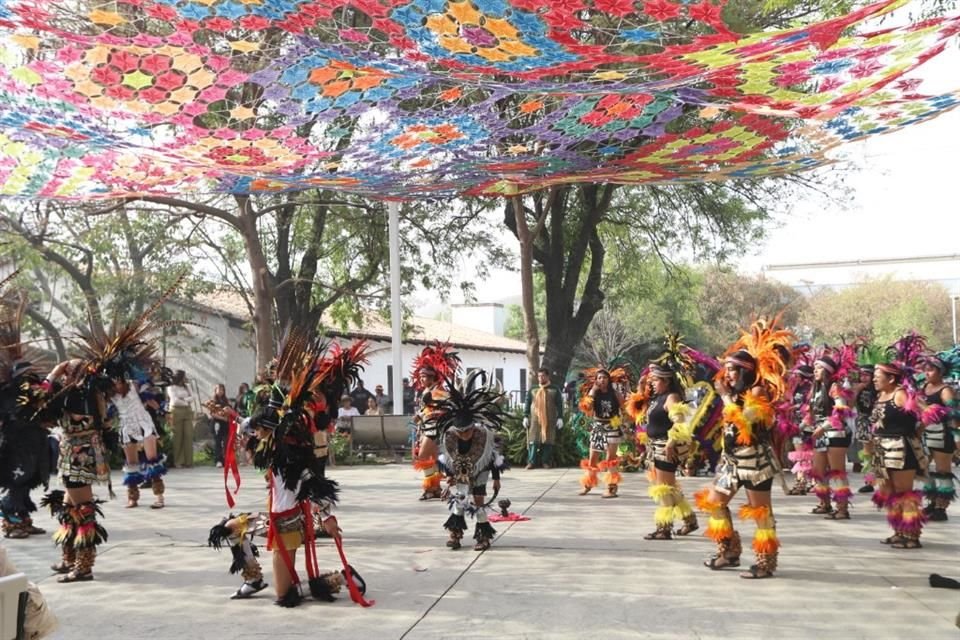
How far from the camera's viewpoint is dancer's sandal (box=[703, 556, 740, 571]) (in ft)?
24.4

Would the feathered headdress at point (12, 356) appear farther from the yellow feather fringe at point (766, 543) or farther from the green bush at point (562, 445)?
the green bush at point (562, 445)

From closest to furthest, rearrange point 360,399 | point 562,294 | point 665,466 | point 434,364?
point 665,466 → point 434,364 → point 562,294 → point 360,399

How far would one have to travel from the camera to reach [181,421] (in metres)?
17.2

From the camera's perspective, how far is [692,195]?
2192 cm

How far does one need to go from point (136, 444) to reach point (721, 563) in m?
7.72

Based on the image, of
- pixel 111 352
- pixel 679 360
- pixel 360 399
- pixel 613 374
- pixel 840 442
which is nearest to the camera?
pixel 111 352

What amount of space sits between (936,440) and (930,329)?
58939mm

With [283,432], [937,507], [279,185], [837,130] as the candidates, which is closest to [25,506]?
[283,432]

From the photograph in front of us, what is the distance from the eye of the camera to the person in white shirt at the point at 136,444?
11.5 m

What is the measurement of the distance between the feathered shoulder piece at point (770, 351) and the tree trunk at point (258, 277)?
1195 cm

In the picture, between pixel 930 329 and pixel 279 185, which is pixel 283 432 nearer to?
pixel 279 185

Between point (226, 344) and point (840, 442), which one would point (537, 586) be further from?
point (226, 344)

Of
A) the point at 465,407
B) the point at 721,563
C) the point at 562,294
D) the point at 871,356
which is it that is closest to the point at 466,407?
the point at 465,407

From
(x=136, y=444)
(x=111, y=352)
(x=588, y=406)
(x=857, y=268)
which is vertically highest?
(x=857, y=268)
